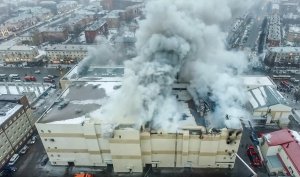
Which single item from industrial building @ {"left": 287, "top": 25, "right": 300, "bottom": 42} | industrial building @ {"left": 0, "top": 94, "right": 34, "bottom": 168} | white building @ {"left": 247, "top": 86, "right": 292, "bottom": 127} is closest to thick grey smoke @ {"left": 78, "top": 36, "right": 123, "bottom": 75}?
industrial building @ {"left": 0, "top": 94, "right": 34, "bottom": 168}

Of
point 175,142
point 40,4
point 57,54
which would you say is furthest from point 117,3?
point 175,142

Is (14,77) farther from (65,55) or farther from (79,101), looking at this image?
(79,101)

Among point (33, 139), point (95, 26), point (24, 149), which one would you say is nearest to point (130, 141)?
point (24, 149)

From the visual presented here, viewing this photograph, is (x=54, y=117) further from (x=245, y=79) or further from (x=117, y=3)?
(x=117, y=3)

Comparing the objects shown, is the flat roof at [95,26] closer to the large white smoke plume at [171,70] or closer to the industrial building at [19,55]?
the industrial building at [19,55]

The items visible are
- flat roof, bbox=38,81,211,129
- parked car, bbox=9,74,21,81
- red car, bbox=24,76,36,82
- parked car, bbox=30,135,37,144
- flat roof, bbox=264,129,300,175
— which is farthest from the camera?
parked car, bbox=9,74,21,81

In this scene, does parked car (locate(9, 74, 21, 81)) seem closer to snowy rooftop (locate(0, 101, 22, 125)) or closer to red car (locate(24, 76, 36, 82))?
red car (locate(24, 76, 36, 82))

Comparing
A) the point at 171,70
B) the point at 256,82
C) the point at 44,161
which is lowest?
the point at 44,161

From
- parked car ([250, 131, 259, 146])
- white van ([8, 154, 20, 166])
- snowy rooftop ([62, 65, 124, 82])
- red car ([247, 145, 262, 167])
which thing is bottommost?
white van ([8, 154, 20, 166])
